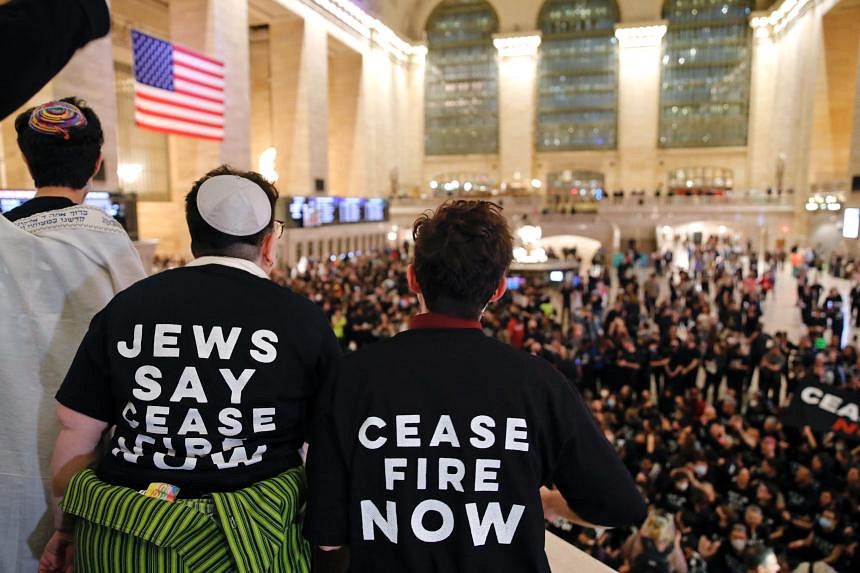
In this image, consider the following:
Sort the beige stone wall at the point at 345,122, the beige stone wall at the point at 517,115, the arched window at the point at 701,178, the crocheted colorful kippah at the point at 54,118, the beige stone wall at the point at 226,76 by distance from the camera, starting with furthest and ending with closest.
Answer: the beige stone wall at the point at 517,115
the arched window at the point at 701,178
the beige stone wall at the point at 345,122
the beige stone wall at the point at 226,76
the crocheted colorful kippah at the point at 54,118

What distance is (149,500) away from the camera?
1506 mm

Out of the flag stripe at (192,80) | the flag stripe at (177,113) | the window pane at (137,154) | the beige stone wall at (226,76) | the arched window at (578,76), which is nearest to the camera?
the flag stripe at (177,113)

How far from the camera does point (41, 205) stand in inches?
75.0

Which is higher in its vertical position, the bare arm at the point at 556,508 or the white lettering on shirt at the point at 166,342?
the white lettering on shirt at the point at 166,342

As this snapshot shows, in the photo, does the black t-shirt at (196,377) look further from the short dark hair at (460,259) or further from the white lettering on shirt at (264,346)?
the short dark hair at (460,259)

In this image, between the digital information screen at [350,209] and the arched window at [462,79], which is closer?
the digital information screen at [350,209]

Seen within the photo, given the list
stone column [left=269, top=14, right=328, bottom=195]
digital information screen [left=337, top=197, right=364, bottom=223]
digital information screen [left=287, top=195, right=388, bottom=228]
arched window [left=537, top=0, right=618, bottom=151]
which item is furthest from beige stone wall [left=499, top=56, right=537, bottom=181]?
stone column [left=269, top=14, right=328, bottom=195]

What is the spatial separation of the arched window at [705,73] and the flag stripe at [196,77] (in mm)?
33215

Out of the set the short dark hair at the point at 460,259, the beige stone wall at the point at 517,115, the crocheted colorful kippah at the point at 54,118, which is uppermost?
the beige stone wall at the point at 517,115

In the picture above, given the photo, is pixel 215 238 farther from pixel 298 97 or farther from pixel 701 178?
pixel 701 178

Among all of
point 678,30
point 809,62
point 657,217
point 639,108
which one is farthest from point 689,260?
point 678,30

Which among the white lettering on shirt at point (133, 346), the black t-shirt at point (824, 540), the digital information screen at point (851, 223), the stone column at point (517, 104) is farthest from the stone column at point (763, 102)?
the white lettering on shirt at point (133, 346)

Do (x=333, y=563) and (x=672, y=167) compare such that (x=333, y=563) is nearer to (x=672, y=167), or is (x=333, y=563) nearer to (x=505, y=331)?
(x=505, y=331)

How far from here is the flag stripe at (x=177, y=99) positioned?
52.4 feet
